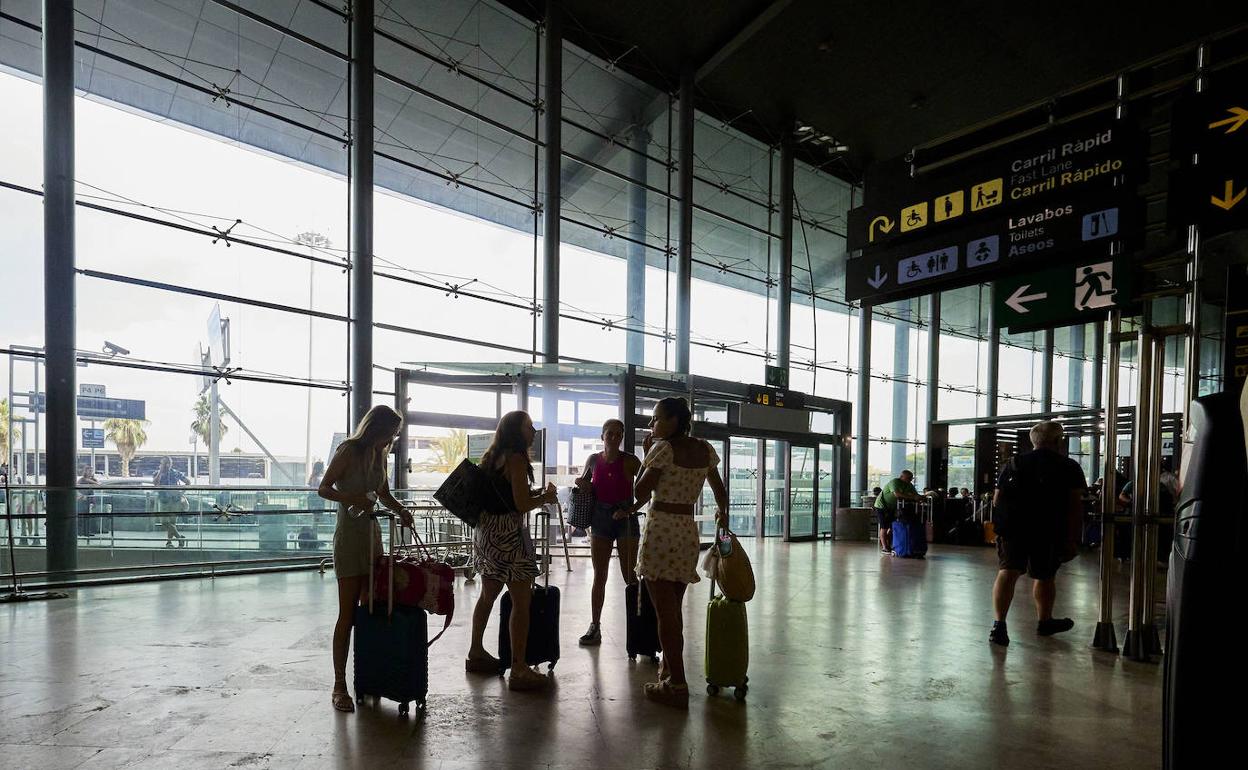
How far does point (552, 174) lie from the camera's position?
1298 centimetres

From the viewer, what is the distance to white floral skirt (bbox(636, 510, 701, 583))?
3.74m

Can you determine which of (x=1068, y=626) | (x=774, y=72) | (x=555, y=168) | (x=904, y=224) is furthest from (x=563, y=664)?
(x=774, y=72)

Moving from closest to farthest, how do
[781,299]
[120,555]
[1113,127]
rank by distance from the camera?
[1113,127] < [120,555] < [781,299]

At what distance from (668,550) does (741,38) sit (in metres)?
12.3

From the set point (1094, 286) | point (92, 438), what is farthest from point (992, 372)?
point (92, 438)

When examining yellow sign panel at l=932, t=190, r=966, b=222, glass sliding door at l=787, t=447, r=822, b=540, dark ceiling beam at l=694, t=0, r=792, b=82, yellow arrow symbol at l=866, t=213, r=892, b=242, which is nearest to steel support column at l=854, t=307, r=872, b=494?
glass sliding door at l=787, t=447, r=822, b=540

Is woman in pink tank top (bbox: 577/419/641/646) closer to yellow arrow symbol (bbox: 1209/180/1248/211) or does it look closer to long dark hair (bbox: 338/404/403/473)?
long dark hair (bbox: 338/404/403/473)

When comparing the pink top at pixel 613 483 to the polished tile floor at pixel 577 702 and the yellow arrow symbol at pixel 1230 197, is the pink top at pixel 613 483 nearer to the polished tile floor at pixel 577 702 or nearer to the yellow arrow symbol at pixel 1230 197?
the polished tile floor at pixel 577 702

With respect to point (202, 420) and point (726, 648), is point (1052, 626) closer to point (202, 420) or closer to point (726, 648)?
point (726, 648)

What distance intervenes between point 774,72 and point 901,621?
1162 centimetres

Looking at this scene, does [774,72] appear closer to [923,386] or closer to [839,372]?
[839,372]

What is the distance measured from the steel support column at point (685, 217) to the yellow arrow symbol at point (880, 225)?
8468mm

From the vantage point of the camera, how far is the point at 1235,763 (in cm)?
120

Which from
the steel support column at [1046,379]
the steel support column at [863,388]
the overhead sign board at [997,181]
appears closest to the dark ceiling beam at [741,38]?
the steel support column at [863,388]
